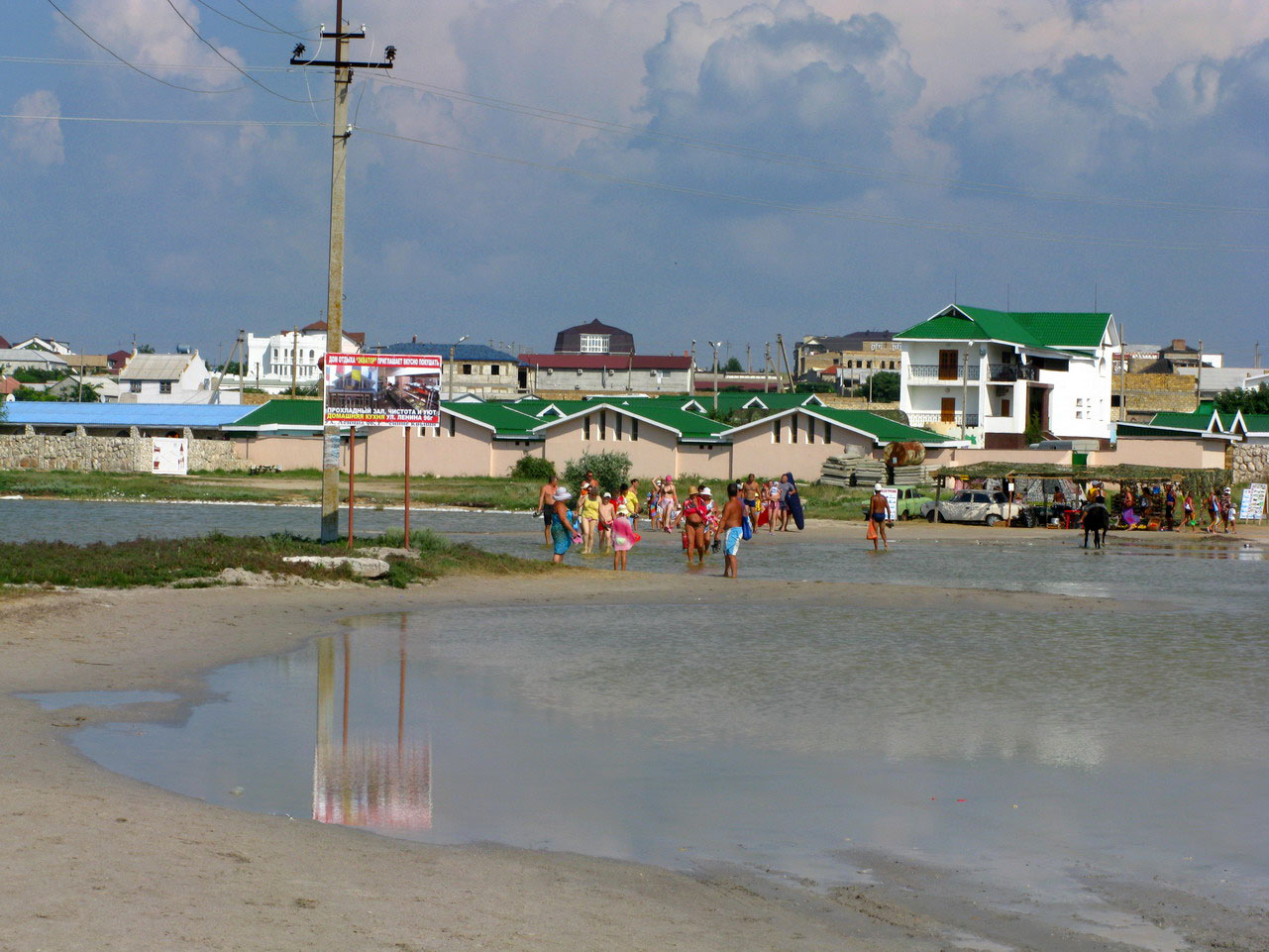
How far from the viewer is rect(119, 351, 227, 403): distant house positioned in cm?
12175

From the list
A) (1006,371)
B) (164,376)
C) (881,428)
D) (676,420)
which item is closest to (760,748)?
(881,428)

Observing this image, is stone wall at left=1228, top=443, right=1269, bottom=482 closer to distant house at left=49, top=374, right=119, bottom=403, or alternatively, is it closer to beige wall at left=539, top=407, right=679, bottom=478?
beige wall at left=539, top=407, right=679, bottom=478

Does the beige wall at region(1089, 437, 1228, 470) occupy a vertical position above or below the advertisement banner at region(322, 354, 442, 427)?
above

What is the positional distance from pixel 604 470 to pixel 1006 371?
28207 millimetres

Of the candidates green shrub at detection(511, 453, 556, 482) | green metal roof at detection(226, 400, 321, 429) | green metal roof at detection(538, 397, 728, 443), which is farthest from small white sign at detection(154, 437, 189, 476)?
green metal roof at detection(538, 397, 728, 443)

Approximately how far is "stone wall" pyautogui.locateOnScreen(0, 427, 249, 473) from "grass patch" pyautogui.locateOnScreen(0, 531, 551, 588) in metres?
50.3

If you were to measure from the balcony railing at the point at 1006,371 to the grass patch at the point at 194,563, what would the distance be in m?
58.9

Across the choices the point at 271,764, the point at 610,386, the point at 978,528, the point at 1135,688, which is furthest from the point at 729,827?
the point at 610,386

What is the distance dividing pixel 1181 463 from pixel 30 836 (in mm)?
77418

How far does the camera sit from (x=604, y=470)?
2601 inches

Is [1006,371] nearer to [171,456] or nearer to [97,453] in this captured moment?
[171,456]

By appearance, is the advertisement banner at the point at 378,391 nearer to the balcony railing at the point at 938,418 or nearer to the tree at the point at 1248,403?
the balcony railing at the point at 938,418

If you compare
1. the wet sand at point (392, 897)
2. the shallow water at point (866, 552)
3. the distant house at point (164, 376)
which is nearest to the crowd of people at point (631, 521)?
the shallow water at point (866, 552)

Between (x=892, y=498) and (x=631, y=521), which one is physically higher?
(x=892, y=498)
